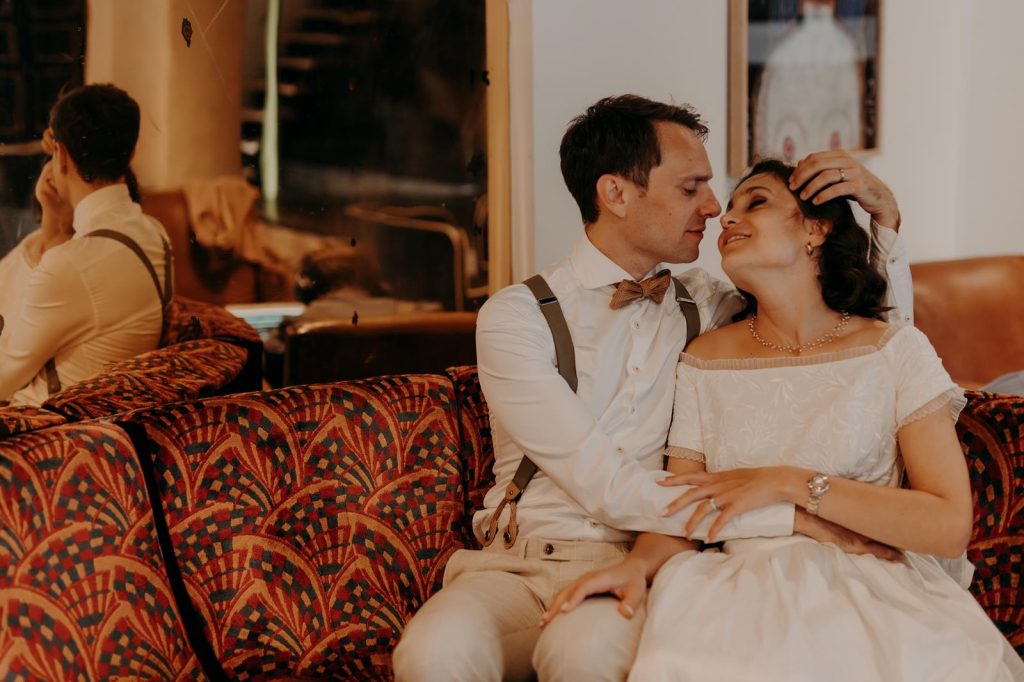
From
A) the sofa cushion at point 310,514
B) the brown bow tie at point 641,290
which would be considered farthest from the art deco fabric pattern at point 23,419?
the brown bow tie at point 641,290

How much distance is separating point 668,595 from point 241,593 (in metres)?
0.93

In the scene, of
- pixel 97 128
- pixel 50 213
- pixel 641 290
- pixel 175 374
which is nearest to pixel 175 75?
pixel 97 128

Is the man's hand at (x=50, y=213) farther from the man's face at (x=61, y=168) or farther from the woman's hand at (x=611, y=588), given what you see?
the woman's hand at (x=611, y=588)

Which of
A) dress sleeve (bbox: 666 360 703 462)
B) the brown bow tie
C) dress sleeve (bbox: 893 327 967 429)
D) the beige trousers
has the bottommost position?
the beige trousers

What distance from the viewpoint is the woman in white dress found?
1.84 metres

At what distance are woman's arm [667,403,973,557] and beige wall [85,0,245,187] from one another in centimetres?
141

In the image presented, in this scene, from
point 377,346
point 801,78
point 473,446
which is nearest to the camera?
point 473,446

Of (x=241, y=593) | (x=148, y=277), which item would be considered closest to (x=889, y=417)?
(x=241, y=593)

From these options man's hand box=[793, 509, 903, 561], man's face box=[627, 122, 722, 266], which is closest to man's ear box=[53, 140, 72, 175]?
man's face box=[627, 122, 722, 266]

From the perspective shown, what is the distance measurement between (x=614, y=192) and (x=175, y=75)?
1085 mm

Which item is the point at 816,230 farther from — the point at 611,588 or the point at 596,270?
the point at 611,588

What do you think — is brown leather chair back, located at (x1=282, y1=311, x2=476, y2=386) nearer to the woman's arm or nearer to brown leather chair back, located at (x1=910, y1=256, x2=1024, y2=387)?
the woman's arm

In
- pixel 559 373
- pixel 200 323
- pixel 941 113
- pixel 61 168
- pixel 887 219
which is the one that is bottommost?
pixel 559 373

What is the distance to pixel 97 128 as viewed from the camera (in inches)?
91.4
